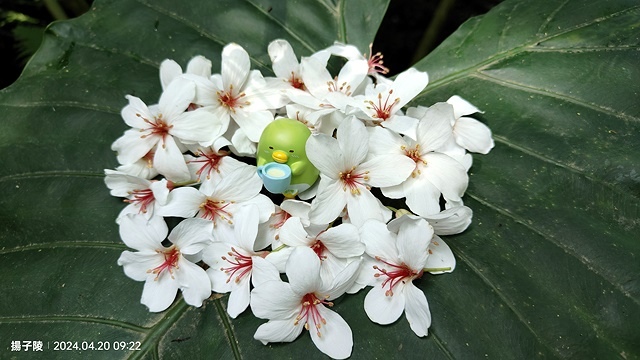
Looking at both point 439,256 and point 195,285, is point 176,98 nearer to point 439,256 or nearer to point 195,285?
point 195,285

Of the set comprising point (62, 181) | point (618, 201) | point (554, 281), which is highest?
point (618, 201)

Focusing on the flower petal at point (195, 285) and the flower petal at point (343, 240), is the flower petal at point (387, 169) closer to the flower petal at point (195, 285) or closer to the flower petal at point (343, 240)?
the flower petal at point (343, 240)

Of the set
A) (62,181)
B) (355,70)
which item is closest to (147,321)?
(62,181)

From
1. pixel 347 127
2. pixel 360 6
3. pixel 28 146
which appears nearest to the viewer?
pixel 347 127

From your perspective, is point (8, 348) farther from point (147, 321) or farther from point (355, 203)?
point (355, 203)

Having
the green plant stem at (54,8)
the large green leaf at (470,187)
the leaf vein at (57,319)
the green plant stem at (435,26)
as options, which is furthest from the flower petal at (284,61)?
the green plant stem at (54,8)
